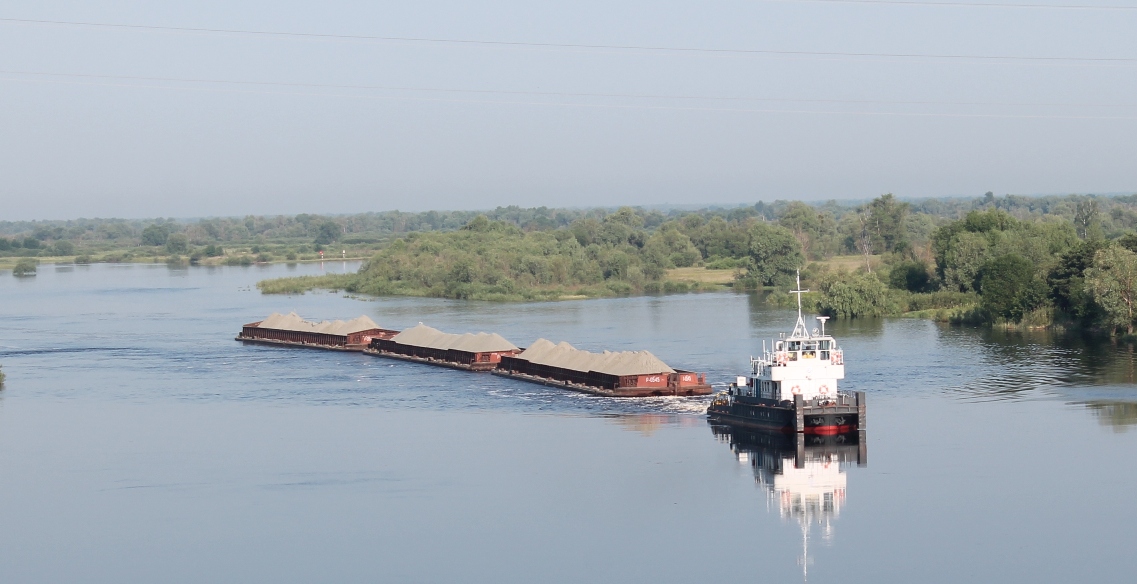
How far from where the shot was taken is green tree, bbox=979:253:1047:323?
68.2m

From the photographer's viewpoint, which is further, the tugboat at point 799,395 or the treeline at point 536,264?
the treeline at point 536,264

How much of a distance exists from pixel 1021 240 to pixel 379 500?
59964 mm

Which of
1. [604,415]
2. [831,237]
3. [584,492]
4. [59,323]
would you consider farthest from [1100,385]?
[831,237]

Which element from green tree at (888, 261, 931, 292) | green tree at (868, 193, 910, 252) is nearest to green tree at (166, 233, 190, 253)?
green tree at (868, 193, 910, 252)

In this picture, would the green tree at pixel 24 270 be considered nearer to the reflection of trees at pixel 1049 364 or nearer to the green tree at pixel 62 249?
the green tree at pixel 62 249

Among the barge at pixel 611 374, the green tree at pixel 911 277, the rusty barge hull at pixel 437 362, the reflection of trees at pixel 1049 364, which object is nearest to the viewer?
the reflection of trees at pixel 1049 364

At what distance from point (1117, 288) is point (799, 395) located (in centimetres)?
3097

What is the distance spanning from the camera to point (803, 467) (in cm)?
3553

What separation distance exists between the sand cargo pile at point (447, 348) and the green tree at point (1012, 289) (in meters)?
25.4

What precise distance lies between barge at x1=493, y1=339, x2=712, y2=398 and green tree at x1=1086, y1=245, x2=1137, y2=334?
23.0 metres

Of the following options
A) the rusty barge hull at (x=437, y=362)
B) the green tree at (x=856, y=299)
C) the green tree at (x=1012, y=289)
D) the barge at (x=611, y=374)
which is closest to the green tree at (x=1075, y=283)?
the green tree at (x=1012, y=289)

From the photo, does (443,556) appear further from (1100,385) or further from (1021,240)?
(1021,240)

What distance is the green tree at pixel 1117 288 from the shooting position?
61.9 meters

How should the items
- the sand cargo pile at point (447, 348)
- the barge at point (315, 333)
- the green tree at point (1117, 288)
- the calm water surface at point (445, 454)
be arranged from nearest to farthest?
1. the calm water surface at point (445, 454)
2. the sand cargo pile at point (447, 348)
3. the green tree at point (1117, 288)
4. the barge at point (315, 333)
